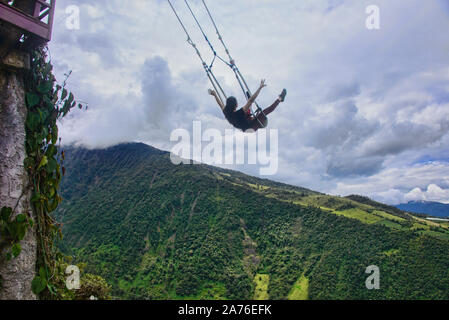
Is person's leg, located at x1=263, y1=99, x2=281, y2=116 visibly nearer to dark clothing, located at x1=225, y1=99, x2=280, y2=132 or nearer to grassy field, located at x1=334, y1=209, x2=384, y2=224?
dark clothing, located at x1=225, y1=99, x2=280, y2=132

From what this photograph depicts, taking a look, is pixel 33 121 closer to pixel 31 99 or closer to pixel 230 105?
pixel 31 99

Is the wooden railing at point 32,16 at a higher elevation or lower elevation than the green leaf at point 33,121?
higher

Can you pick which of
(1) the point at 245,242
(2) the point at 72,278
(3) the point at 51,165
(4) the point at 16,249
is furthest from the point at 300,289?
(4) the point at 16,249

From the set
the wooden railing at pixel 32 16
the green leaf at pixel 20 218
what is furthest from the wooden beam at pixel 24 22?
the green leaf at pixel 20 218

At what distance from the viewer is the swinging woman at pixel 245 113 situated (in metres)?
6.89

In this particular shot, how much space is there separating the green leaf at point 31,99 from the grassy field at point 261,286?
86.2 meters

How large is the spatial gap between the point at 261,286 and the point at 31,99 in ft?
301

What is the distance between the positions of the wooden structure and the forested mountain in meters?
80.9

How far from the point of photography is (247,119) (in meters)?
7.19

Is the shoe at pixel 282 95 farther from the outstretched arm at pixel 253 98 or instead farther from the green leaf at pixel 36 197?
the green leaf at pixel 36 197

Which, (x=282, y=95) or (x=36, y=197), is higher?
(x=282, y=95)

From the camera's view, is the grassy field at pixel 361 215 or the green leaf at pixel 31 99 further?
the grassy field at pixel 361 215

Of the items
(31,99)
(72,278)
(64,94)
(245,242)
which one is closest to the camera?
(31,99)

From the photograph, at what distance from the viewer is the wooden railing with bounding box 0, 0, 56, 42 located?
17.0 feet
